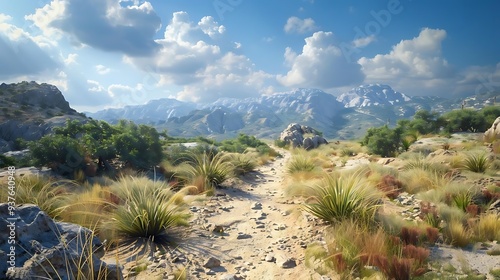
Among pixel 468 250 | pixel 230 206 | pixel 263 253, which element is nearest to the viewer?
pixel 468 250

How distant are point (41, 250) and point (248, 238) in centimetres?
419

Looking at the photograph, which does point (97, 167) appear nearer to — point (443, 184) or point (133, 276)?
point (133, 276)

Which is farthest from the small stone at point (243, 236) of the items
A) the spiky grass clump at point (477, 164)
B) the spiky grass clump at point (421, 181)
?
the spiky grass clump at point (477, 164)

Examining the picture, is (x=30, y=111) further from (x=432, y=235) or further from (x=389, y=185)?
(x=432, y=235)

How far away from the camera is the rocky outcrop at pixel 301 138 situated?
144 ft

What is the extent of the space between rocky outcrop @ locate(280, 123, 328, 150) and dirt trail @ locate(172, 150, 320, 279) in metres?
34.7

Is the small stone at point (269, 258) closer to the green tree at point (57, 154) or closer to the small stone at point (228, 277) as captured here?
the small stone at point (228, 277)

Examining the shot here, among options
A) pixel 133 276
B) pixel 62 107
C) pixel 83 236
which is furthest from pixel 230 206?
pixel 62 107

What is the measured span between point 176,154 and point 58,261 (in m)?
13.5

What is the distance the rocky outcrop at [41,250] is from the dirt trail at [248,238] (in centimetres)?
189

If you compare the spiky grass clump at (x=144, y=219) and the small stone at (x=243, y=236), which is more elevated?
the spiky grass clump at (x=144, y=219)

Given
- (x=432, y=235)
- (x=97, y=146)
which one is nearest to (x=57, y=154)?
(x=97, y=146)

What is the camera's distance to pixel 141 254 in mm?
4992

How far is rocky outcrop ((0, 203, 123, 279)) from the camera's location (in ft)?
8.54
